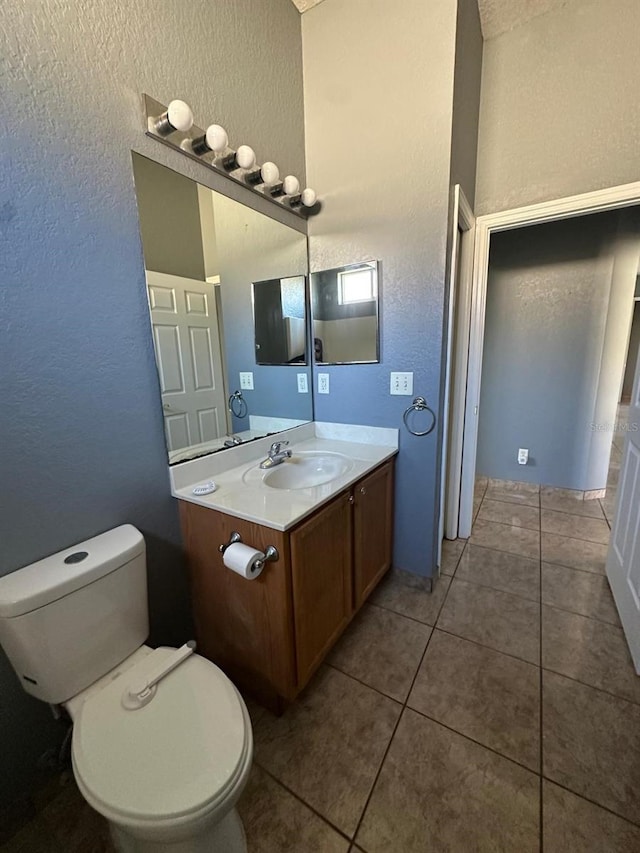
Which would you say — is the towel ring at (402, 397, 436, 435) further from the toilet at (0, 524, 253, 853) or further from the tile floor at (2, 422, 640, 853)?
the toilet at (0, 524, 253, 853)

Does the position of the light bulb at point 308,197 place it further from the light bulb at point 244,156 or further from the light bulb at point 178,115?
the light bulb at point 178,115

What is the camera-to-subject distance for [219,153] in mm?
1287

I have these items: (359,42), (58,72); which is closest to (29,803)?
Result: (58,72)

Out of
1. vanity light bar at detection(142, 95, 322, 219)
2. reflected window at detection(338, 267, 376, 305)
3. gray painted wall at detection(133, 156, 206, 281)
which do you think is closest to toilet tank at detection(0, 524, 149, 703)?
gray painted wall at detection(133, 156, 206, 281)

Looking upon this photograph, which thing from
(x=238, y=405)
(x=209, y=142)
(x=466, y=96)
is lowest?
(x=238, y=405)

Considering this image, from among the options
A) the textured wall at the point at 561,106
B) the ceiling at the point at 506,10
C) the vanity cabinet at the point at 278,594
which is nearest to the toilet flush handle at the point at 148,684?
the vanity cabinet at the point at 278,594

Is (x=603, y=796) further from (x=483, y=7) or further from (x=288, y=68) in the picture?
(x=483, y=7)

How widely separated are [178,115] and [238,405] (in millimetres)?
1012

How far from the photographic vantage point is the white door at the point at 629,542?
1.45 metres

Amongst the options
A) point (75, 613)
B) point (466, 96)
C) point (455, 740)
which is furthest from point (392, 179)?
point (455, 740)

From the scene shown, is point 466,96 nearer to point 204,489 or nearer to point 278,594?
point 204,489

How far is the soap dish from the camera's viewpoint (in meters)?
1.26

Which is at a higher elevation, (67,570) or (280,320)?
(280,320)

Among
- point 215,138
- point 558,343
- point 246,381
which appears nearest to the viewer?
point 215,138
